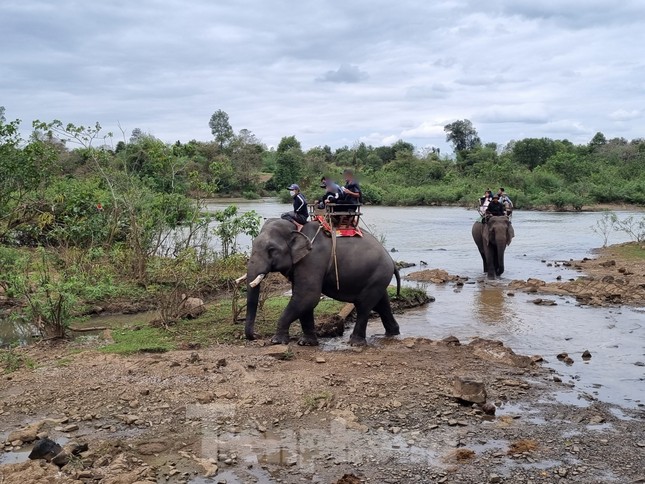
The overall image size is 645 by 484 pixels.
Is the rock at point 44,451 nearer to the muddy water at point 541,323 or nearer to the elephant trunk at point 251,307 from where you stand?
the elephant trunk at point 251,307

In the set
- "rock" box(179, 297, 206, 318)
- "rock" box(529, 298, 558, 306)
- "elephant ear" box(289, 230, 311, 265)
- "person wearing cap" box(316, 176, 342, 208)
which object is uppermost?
"person wearing cap" box(316, 176, 342, 208)

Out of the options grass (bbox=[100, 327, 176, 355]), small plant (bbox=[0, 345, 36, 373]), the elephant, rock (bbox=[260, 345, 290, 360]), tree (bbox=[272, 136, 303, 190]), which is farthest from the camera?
tree (bbox=[272, 136, 303, 190])

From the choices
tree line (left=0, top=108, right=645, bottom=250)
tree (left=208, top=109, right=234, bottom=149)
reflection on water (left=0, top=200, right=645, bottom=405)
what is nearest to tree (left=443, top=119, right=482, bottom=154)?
tree line (left=0, top=108, right=645, bottom=250)

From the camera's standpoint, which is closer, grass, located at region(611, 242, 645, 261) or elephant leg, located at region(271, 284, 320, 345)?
elephant leg, located at region(271, 284, 320, 345)

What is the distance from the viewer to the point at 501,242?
17.6 metres

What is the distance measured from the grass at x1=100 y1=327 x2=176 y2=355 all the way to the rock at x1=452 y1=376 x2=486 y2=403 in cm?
416

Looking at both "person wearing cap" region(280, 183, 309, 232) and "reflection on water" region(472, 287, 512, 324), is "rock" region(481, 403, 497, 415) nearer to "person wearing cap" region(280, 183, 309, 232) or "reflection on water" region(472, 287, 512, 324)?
"person wearing cap" region(280, 183, 309, 232)

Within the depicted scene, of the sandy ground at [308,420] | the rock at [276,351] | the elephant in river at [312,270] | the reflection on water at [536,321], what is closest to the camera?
the sandy ground at [308,420]

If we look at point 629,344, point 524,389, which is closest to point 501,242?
point 629,344

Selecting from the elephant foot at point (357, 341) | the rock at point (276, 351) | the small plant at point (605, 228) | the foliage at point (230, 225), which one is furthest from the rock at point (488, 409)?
the small plant at point (605, 228)

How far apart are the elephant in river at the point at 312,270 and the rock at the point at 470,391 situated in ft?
9.31

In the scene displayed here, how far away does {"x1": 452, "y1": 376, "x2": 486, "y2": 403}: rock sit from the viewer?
698 centimetres

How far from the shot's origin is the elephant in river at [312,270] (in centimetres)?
931

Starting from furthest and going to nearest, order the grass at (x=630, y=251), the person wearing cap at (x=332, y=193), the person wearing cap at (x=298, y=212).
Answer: the grass at (x=630, y=251)
the person wearing cap at (x=332, y=193)
the person wearing cap at (x=298, y=212)
